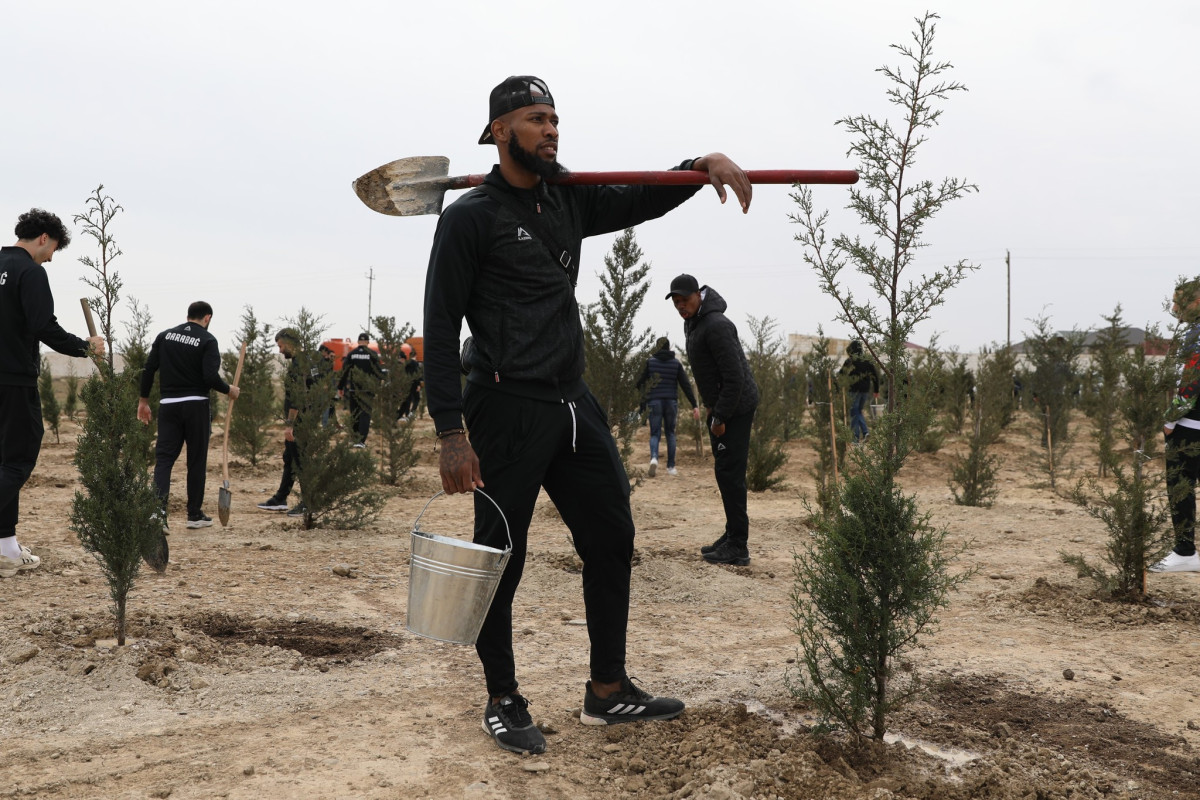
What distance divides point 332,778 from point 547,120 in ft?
7.28

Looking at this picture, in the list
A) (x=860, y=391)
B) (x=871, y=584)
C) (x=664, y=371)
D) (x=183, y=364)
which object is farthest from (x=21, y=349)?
(x=860, y=391)

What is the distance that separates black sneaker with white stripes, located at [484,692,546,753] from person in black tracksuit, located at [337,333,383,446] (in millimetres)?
8261

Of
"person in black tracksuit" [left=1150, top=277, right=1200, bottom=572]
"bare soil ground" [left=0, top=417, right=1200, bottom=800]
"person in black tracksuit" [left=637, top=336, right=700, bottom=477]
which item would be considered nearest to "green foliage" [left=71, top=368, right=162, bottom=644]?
"bare soil ground" [left=0, top=417, right=1200, bottom=800]

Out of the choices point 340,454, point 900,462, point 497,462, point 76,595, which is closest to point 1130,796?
point 900,462

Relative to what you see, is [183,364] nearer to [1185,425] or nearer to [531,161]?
[531,161]

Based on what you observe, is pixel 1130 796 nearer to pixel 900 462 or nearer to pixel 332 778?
pixel 900 462

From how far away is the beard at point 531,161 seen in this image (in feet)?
10.3

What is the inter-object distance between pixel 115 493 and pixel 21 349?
2.06 metres

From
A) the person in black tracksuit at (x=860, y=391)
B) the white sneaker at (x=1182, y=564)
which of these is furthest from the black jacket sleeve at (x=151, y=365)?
the person in black tracksuit at (x=860, y=391)

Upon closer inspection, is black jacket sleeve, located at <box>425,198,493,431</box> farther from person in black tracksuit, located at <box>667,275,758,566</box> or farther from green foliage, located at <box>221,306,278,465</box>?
green foliage, located at <box>221,306,278,465</box>

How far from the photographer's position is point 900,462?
10.2ft

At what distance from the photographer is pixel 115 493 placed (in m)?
4.29

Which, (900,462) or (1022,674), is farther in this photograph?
(1022,674)

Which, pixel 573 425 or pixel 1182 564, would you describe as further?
pixel 1182 564
